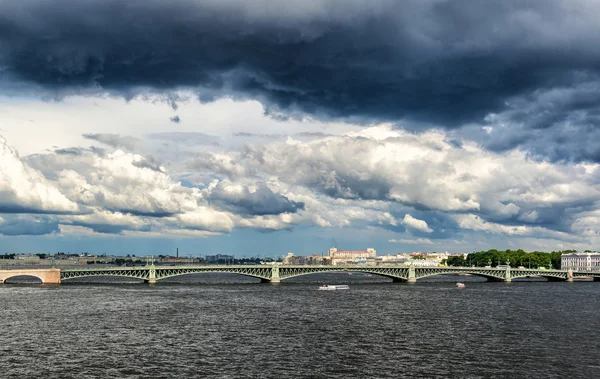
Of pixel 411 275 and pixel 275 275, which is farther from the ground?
pixel 275 275

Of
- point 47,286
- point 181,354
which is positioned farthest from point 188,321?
point 47,286

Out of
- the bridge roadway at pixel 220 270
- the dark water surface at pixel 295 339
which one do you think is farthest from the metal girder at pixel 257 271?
the dark water surface at pixel 295 339

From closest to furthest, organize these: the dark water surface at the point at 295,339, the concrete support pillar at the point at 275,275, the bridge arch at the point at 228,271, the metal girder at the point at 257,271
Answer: the dark water surface at the point at 295,339
the metal girder at the point at 257,271
the bridge arch at the point at 228,271
the concrete support pillar at the point at 275,275

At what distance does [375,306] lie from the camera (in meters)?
103

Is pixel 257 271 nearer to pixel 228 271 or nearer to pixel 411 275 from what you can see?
pixel 228 271

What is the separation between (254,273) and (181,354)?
11831 centimetres

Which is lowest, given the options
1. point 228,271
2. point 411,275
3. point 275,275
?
point 411,275

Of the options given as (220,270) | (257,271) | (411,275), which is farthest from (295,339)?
(411,275)

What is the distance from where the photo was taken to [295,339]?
65.2m

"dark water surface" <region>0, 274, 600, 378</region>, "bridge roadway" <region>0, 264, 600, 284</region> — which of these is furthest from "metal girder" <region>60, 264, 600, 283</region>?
"dark water surface" <region>0, 274, 600, 378</region>

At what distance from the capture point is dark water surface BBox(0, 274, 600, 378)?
4981 cm

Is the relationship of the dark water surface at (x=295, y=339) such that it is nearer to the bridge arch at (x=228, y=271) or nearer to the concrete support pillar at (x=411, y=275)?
the bridge arch at (x=228, y=271)

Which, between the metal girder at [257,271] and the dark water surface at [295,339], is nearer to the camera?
the dark water surface at [295,339]

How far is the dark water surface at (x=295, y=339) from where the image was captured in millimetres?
49812
